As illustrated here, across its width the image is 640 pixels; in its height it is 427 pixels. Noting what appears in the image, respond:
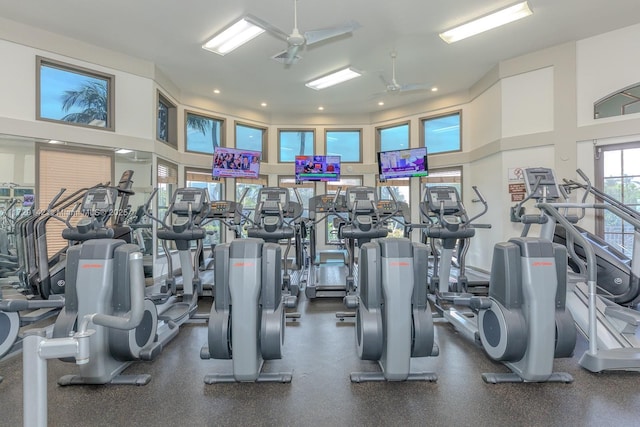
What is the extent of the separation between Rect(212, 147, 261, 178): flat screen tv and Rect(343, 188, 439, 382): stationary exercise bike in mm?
5692

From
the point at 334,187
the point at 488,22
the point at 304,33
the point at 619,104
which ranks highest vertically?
the point at 488,22

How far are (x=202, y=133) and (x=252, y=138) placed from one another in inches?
54.0

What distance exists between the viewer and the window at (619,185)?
16.6ft

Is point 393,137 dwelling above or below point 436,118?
Result: below

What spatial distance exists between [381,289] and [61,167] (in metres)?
5.45

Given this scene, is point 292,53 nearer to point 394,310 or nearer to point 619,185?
point 394,310

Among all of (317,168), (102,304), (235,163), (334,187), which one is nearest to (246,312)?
(102,304)

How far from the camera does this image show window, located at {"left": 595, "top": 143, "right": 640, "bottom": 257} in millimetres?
5047

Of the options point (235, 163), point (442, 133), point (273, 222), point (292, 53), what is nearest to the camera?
point (292, 53)

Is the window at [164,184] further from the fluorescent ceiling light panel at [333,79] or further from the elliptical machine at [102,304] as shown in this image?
the elliptical machine at [102,304]

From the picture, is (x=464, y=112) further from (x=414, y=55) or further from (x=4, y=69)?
(x=4, y=69)

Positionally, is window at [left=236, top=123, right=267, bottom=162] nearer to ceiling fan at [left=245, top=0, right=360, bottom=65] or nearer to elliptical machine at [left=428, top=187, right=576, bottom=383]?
ceiling fan at [left=245, top=0, right=360, bottom=65]

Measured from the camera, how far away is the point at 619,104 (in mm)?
5125

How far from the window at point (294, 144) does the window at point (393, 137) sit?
1873 millimetres
